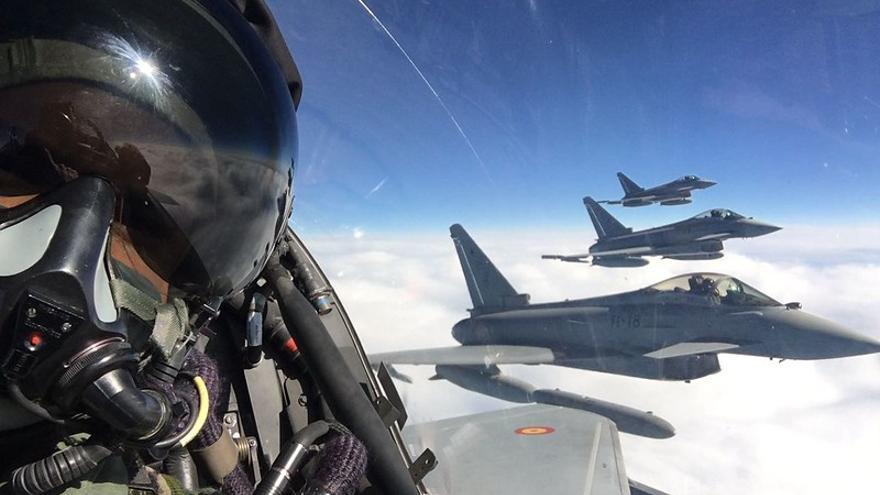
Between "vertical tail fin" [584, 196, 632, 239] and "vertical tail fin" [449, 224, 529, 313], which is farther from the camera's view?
"vertical tail fin" [584, 196, 632, 239]

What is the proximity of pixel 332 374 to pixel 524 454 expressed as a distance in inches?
63.9

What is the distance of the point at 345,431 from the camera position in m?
1.11

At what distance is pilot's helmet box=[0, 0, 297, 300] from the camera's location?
70 cm

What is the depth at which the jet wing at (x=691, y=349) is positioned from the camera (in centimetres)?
1200

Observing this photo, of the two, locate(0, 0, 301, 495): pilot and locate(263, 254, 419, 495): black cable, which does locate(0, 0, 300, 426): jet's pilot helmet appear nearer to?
locate(0, 0, 301, 495): pilot

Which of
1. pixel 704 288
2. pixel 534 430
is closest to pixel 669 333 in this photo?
pixel 704 288

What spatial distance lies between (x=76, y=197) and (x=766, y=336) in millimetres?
13431

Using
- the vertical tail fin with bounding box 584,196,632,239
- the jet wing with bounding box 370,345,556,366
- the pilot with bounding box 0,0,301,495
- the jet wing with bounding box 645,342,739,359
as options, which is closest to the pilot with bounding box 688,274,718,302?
the jet wing with bounding box 645,342,739,359

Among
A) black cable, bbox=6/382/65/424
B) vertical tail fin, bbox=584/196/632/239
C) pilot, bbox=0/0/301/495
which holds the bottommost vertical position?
black cable, bbox=6/382/65/424

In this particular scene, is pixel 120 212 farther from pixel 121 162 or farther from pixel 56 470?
pixel 56 470

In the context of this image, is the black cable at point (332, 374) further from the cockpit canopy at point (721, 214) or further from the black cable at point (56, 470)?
the cockpit canopy at point (721, 214)

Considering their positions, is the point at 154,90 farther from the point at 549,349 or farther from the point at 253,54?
the point at 549,349

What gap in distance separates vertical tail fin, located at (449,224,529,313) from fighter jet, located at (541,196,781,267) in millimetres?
1620

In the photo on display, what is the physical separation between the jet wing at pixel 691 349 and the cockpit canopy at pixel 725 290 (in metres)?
0.88
